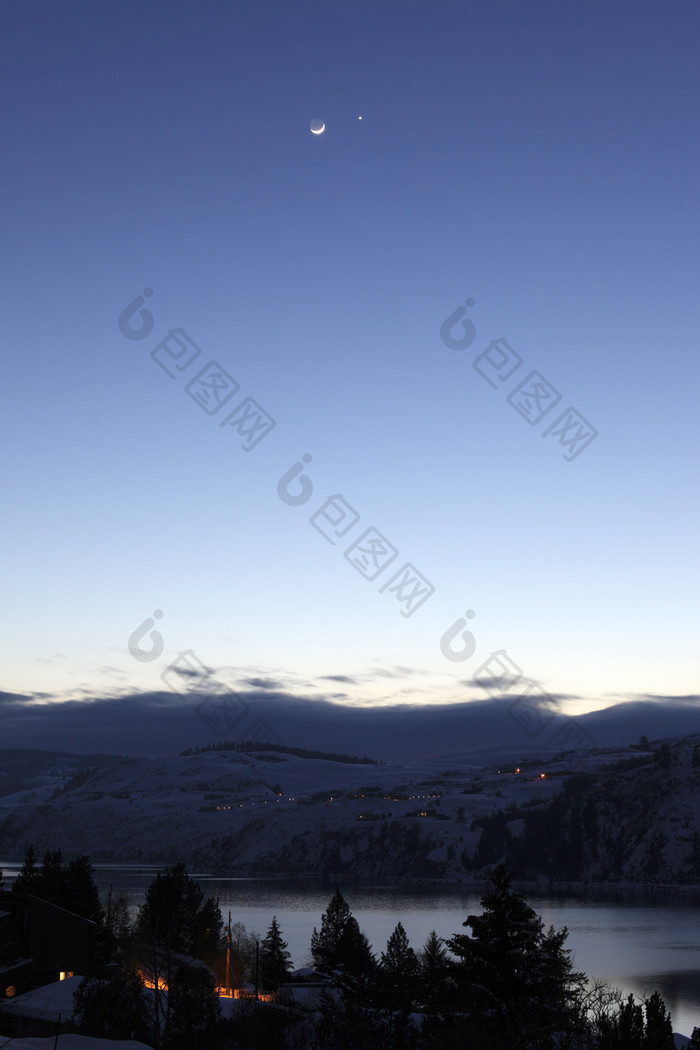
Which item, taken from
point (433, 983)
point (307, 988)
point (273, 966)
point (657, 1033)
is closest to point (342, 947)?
point (307, 988)

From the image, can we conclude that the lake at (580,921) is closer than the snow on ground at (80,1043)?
No

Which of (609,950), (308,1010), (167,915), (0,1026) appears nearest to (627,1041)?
(308,1010)

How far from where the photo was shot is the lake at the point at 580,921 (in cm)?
8838

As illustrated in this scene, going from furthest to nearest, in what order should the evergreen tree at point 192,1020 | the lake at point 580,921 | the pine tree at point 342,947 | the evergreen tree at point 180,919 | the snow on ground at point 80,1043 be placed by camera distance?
the lake at point 580,921 → the evergreen tree at point 180,919 → the pine tree at point 342,947 → the evergreen tree at point 192,1020 → the snow on ground at point 80,1043

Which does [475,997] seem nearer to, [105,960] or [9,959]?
[9,959]

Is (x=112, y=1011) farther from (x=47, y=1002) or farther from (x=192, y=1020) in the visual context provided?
(x=192, y=1020)

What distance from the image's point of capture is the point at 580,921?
138m

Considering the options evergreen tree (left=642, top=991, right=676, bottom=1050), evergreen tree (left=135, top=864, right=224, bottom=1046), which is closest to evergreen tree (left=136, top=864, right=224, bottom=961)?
evergreen tree (left=135, top=864, right=224, bottom=1046)

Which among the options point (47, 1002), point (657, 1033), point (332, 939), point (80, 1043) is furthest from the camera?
point (332, 939)

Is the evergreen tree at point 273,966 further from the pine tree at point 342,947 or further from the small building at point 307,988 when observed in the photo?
the pine tree at point 342,947

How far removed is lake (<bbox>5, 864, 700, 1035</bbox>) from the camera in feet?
290

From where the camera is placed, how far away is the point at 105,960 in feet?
226

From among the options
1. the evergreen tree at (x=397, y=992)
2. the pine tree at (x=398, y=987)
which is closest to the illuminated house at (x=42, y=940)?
the evergreen tree at (x=397, y=992)

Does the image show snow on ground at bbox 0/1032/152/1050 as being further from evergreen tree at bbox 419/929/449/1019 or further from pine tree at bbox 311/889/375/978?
pine tree at bbox 311/889/375/978
